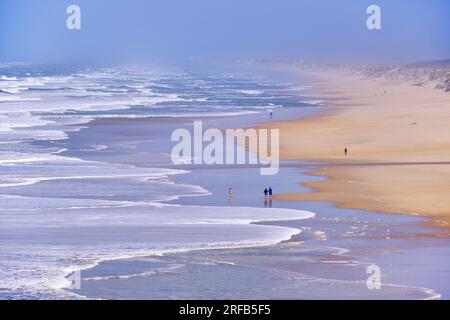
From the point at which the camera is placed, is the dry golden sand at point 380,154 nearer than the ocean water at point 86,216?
No

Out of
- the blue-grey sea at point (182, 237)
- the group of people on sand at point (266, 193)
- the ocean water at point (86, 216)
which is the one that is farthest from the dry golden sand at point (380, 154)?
the ocean water at point (86, 216)

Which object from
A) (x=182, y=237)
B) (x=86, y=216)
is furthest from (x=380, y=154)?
(x=182, y=237)

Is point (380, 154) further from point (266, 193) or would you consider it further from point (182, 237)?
point (182, 237)

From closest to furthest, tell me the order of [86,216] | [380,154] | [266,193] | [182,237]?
[182,237] < [86,216] < [266,193] < [380,154]

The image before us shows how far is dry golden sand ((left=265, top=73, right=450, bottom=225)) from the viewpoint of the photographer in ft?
76.8

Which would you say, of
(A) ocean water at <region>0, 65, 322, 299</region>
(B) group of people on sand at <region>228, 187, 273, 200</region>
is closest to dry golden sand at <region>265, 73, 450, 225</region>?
(B) group of people on sand at <region>228, 187, 273, 200</region>

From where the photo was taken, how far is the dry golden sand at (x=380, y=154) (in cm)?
2342

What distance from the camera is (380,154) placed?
33.6 metres

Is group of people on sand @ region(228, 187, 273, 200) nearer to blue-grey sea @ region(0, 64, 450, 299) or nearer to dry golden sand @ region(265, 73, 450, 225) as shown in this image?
blue-grey sea @ region(0, 64, 450, 299)

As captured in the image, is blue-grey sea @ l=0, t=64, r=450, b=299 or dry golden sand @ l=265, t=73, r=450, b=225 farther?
dry golden sand @ l=265, t=73, r=450, b=225

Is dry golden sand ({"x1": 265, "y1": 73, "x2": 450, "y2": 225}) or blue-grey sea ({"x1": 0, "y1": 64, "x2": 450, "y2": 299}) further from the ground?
dry golden sand ({"x1": 265, "y1": 73, "x2": 450, "y2": 225})

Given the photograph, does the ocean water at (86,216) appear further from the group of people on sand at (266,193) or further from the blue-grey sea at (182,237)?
the group of people on sand at (266,193)

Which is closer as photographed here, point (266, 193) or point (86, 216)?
point (86, 216)
